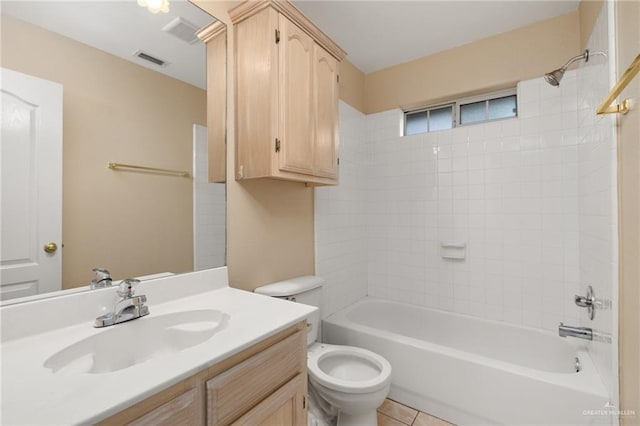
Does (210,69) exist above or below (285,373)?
above

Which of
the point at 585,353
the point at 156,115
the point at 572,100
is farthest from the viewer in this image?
the point at 572,100

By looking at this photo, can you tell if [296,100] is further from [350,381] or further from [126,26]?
[350,381]

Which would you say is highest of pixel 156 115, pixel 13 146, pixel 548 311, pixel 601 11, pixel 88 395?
pixel 601 11

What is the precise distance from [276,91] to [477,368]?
6.01 feet

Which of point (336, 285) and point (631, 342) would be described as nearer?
point (631, 342)

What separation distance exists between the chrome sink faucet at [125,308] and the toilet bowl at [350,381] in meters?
0.93

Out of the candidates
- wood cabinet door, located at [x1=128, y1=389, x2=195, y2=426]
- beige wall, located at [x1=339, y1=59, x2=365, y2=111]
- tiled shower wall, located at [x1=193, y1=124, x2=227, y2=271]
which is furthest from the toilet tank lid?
Answer: beige wall, located at [x1=339, y1=59, x2=365, y2=111]

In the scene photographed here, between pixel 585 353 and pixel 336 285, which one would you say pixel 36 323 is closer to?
pixel 336 285

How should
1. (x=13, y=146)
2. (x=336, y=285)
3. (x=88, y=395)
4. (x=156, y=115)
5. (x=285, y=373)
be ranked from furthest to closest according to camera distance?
1. (x=336, y=285)
2. (x=156, y=115)
3. (x=285, y=373)
4. (x=13, y=146)
5. (x=88, y=395)

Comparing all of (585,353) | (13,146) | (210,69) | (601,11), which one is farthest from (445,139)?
(13,146)

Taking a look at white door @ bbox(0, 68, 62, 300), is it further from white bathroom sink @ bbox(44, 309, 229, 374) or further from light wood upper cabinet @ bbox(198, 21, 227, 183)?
light wood upper cabinet @ bbox(198, 21, 227, 183)

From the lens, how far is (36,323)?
33.7 inches

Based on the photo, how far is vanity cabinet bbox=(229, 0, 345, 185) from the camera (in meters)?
1.37

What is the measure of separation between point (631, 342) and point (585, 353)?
74 centimetres
